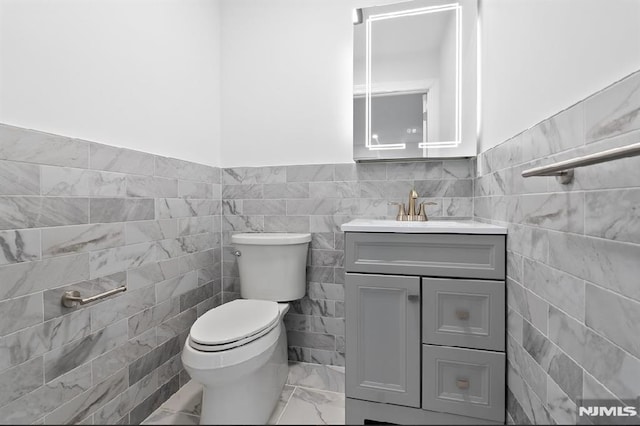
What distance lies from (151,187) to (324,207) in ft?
2.99

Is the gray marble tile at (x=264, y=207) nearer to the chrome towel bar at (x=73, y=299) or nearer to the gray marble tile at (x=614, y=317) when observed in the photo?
the chrome towel bar at (x=73, y=299)

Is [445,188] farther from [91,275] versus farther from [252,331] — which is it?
[91,275]

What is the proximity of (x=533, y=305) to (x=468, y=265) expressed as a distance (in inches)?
11.0

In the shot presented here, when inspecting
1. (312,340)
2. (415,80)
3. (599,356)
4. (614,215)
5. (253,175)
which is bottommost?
(312,340)

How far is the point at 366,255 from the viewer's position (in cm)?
135

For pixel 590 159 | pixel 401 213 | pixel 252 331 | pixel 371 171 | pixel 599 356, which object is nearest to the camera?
pixel 590 159

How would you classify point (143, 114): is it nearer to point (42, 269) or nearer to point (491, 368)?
point (42, 269)

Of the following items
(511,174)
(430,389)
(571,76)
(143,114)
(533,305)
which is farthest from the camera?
(143,114)

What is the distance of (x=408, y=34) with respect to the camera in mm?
1718

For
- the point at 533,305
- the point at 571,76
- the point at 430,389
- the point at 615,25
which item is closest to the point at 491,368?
the point at 430,389

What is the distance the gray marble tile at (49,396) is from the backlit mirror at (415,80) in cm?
156

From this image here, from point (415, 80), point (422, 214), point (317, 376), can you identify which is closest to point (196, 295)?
point (317, 376)

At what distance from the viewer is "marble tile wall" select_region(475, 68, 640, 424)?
2.04 ft

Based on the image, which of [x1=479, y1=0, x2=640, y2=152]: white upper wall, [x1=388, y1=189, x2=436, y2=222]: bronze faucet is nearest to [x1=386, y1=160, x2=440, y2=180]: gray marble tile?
[x1=388, y1=189, x2=436, y2=222]: bronze faucet
